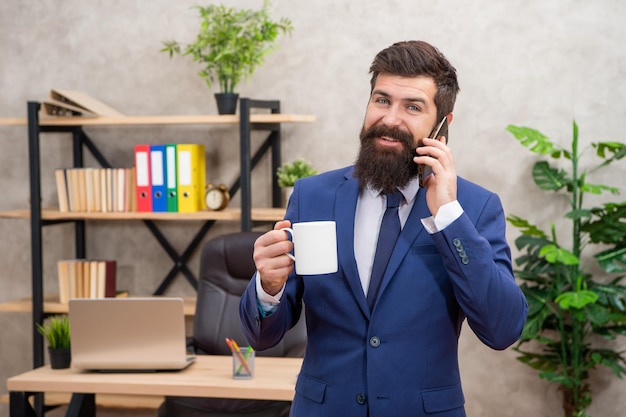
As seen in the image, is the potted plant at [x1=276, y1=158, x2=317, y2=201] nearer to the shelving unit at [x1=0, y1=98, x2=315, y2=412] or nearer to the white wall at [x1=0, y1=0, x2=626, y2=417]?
the shelving unit at [x1=0, y1=98, x2=315, y2=412]

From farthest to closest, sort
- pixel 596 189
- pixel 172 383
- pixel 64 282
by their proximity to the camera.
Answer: pixel 64 282 < pixel 596 189 < pixel 172 383

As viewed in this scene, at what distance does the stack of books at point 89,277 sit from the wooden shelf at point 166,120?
26.5 inches

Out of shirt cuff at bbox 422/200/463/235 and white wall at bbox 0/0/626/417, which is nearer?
shirt cuff at bbox 422/200/463/235

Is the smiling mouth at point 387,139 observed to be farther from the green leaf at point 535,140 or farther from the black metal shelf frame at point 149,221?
the black metal shelf frame at point 149,221

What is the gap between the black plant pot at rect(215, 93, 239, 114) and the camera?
392 cm

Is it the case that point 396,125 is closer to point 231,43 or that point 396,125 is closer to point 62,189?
point 231,43

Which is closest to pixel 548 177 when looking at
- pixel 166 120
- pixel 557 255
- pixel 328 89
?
pixel 557 255

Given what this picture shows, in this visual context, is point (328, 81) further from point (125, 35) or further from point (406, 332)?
point (406, 332)

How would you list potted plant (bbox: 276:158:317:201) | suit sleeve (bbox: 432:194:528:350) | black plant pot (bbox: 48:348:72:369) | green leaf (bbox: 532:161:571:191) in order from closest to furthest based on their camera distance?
suit sleeve (bbox: 432:194:528:350), black plant pot (bbox: 48:348:72:369), green leaf (bbox: 532:161:571:191), potted plant (bbox: 276:158:317:201)

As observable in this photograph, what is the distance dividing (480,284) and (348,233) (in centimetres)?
29

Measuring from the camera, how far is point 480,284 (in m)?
1.48

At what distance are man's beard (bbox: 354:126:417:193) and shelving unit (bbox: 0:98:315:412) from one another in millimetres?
2154

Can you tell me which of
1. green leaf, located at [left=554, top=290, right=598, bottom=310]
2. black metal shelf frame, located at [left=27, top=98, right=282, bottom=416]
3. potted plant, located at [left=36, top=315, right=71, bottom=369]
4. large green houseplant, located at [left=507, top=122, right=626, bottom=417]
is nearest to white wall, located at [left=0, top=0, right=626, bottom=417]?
black metal shelf frame, located at [left=27, top=98, right=282, bottom=416]

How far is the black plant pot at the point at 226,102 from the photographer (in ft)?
12.9
